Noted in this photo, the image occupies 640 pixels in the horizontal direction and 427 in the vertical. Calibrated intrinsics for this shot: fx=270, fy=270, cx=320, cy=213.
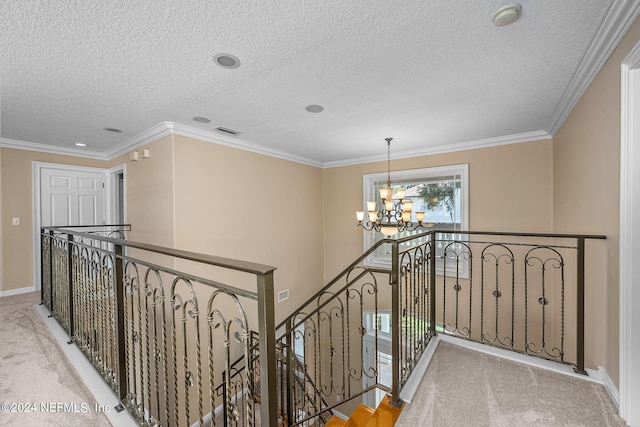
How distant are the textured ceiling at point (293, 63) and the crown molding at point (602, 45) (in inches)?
0.6

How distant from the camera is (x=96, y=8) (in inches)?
59.1

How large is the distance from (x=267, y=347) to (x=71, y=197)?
523 cm

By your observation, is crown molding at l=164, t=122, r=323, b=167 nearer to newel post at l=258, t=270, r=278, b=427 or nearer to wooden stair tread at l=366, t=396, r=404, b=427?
newel post at l=258, t=270, r=278, b=427

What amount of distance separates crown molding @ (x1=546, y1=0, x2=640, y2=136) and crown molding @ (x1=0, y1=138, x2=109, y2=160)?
6.34 m

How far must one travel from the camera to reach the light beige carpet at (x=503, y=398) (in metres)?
1.58

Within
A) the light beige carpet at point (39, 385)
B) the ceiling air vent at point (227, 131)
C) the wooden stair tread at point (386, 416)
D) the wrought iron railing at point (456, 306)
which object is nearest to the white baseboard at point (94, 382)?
the light beige carpet at point (39, 385)

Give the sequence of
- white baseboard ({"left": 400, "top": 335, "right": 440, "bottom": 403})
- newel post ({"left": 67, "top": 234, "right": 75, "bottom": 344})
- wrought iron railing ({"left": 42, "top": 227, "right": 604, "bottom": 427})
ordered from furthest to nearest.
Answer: newel post ({"left": 67, "top": 234, "right": 75, "bottom": 344}), white baseboard ({"left": 400, "top": 335, "right": 440, "bottom": 403}), wrought iron railing ({"left": 42, "top": 227, "right": 604, "bottom": 427})

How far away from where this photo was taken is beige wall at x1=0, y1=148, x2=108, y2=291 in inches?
153

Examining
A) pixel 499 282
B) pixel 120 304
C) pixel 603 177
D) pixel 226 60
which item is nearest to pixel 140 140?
pixel 226 60

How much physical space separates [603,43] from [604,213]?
111 cm

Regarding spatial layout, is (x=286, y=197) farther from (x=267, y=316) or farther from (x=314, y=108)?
(x=267, y=316)

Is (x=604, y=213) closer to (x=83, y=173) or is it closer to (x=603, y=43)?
(x=603, y=43)

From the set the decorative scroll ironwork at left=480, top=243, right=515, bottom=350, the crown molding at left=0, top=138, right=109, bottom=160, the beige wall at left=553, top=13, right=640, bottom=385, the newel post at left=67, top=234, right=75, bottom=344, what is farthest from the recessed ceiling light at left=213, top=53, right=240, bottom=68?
the crown molding at left=0, top=138, right=109, bottom=160

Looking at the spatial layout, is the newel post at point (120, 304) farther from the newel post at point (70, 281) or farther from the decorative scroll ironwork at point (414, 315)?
the decorative scroll ironwork at point (414, 315)
